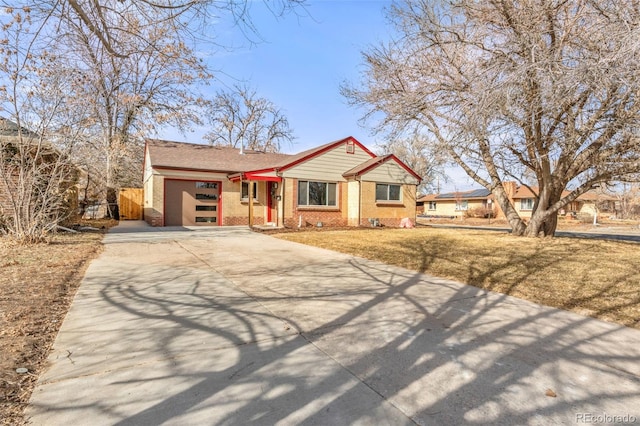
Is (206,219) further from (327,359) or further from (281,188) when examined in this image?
(327,359)

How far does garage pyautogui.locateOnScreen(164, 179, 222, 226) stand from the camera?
16.3m

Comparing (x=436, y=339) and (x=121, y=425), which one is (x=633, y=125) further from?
(x=121, y=425)

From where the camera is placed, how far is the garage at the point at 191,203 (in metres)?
16.3

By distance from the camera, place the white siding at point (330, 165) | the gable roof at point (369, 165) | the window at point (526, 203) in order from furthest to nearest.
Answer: the window at point (526, 203)
the gable roof at point (369, 165)
the white siding at point (330, 165)

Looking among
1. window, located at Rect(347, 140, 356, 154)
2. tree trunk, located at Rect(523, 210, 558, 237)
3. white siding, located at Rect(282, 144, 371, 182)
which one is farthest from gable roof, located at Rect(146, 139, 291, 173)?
tree trunk, located at Rect(523, 210, 558, 237)

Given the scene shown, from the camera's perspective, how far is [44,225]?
8961mm

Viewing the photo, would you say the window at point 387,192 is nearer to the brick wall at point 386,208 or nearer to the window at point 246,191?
the brick wall at point 386,208

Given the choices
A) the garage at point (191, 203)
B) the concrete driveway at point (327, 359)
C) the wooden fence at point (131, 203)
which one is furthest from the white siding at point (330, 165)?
the concrete driveway at point (327, 359)

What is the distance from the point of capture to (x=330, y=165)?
1764 centimetres

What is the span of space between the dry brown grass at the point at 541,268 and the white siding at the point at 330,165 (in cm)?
637

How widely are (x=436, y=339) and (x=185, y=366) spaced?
2.21 m

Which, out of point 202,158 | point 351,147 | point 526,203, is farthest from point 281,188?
point 526,203

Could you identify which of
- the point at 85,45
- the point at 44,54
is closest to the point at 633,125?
the point at 85,45

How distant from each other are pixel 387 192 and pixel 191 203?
993cm
